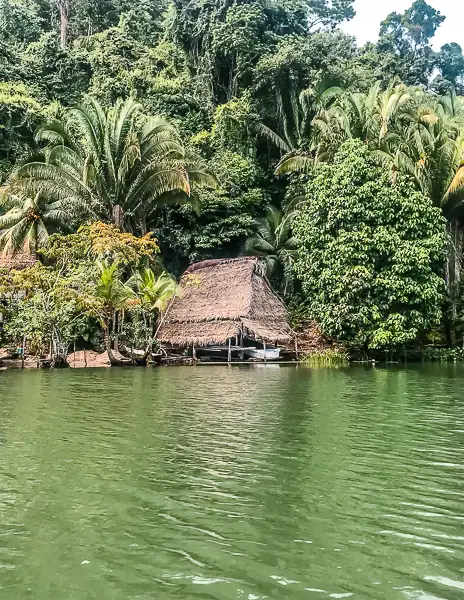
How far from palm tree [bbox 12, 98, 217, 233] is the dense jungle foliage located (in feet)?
0.20

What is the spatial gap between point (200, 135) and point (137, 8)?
11.1 m

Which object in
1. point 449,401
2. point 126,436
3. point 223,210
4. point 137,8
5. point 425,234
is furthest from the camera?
point 137,8

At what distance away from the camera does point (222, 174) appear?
24844mm

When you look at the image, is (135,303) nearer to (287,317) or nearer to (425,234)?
(287,317)

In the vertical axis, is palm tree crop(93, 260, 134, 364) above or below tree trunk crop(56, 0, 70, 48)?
below

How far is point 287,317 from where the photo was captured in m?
21.2

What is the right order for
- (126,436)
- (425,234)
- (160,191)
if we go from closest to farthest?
(126,436)
(425,234)
(160,191)

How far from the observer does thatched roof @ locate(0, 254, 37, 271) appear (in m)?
21.7

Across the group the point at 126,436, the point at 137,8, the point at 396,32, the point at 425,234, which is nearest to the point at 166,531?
the point at 126,436

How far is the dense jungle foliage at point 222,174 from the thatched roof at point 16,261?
45cm

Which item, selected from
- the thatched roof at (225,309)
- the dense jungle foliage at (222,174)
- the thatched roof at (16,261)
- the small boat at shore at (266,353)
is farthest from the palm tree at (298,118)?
the thatched roof at (16,261)

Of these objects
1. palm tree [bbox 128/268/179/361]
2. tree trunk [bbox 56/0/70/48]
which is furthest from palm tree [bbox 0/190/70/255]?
tree trunk [bbox 56/0/70/48]

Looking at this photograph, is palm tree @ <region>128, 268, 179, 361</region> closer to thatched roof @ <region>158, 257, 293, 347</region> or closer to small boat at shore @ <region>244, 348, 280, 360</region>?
thatched roof @ <region>158, 257, 293, 347</region>

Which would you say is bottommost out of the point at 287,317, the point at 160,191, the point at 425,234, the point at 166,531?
the point at 166,531
